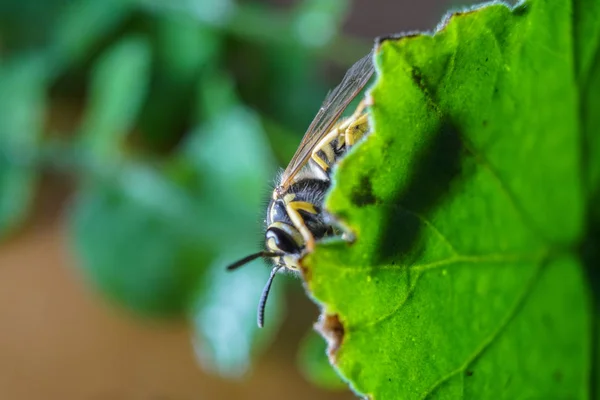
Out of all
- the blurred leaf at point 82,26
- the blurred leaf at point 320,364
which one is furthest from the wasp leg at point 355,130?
the blurred leaf at point 82,26

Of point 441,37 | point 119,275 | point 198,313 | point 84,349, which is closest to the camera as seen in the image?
point 441,37

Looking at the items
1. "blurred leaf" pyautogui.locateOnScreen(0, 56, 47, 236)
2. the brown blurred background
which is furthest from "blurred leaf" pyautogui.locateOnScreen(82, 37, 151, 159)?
the brown blurred background

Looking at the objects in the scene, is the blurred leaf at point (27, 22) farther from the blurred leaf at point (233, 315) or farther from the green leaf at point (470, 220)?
the green leaf at point (470, 220)

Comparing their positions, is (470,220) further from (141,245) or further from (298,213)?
(141,245)

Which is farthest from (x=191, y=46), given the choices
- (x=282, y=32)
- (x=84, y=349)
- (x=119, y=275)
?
(x=84, y=349)

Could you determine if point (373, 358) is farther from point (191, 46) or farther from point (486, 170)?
point (191, 46)

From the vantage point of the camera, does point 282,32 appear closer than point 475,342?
No
